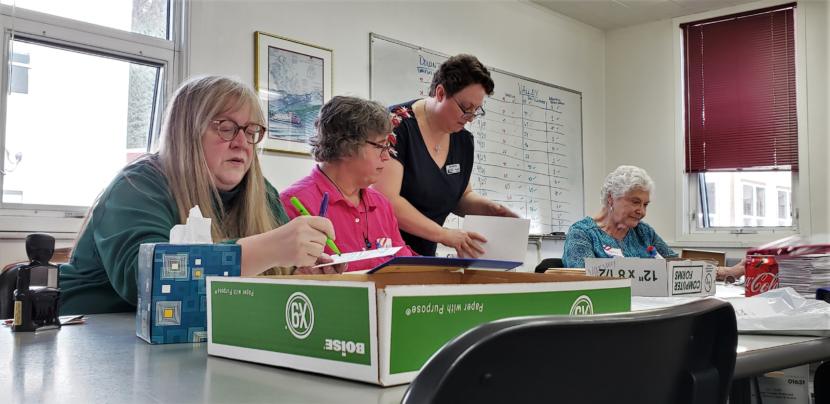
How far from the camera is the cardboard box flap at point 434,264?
0.85m

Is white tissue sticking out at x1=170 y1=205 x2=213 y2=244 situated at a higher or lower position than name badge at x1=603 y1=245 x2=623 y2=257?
higher

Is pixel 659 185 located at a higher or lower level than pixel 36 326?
higher

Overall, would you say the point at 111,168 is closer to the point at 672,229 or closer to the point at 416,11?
the point at 416,11

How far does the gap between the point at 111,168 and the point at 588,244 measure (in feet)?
6.66

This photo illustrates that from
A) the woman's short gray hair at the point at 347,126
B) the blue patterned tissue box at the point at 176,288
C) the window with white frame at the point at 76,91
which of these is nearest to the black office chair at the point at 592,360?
the blue patterned tissue box at the point at 176,288

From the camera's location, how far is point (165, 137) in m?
1.40

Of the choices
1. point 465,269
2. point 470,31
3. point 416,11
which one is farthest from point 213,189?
point 470,31

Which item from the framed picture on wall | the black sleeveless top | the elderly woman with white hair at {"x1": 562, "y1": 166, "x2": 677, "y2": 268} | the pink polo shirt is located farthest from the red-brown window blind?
the pink polo shirt

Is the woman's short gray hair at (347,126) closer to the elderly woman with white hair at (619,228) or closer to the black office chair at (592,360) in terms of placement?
the elderly woman with white hair at (619,228)

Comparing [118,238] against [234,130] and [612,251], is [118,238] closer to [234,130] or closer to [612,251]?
[234,130]

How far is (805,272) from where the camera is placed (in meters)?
1.69

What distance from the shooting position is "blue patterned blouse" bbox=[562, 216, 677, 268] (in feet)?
8.91

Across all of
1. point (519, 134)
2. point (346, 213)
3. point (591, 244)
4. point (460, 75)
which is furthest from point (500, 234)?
point (519, 134)

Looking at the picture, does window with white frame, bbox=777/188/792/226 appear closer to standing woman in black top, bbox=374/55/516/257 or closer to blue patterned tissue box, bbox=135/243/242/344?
standing woman in black top, bbox=374/55/516/257
